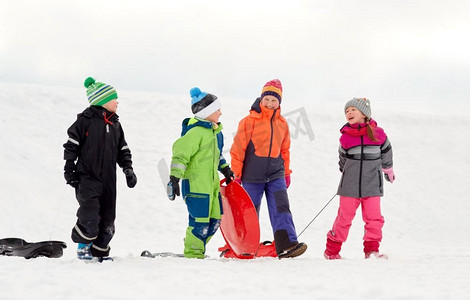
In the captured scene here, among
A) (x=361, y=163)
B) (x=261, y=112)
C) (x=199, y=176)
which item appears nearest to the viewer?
(x=199, y=176)

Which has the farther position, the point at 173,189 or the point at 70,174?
the point at 173,189

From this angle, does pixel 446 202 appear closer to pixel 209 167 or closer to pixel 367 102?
pixel 367 102

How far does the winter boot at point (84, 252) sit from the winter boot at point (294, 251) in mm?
2058

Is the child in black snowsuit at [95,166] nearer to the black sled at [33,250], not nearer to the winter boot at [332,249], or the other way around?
the black sled at [33,250]

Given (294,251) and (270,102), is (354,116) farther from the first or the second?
(294,251)

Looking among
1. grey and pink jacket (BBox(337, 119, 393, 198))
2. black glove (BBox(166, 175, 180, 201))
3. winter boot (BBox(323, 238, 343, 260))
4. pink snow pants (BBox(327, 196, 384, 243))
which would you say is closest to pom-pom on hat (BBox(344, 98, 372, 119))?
grey and pink jacket (BBox(337, 119, 393, 198))

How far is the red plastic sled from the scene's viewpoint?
5.89 m

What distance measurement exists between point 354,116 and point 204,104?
186 cm

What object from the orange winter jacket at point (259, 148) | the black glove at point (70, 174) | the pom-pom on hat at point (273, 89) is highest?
the pom-pom on hat at point (273, 89)

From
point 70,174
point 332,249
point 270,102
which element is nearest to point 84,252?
point 70,174

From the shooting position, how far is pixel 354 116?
6.26 meters

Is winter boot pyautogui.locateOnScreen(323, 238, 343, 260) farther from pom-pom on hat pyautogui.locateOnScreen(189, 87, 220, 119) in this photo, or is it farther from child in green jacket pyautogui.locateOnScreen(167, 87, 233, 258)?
pom-pom on hat pyautogui.locateOnScreen(189, 87, 220, 119)

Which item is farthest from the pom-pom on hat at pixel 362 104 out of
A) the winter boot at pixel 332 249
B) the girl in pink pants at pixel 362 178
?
the winter boot at pixel 332 249

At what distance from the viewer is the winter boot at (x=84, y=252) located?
5.06 metres
